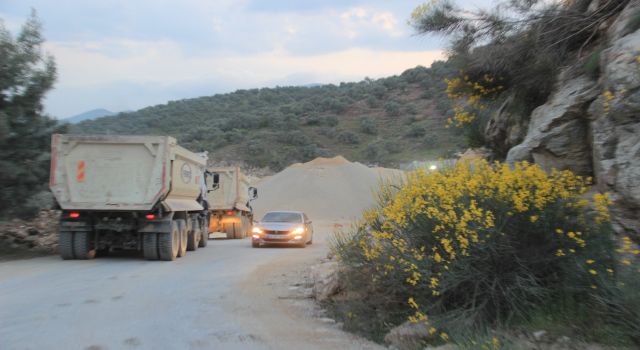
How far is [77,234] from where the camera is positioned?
47.7 feet

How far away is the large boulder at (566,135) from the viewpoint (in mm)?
7637

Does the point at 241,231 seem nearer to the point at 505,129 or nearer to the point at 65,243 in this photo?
the point at 65,243

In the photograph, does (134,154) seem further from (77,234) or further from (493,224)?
(493,224)

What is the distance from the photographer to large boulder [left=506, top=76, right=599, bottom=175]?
7.64 m

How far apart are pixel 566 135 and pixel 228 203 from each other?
67.2 ft

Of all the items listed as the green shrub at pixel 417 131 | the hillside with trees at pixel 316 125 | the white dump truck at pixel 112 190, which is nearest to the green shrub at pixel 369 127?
the hillside with trees at pixel 316 125

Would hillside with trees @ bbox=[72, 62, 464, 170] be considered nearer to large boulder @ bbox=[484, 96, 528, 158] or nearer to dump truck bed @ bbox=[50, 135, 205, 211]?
dump truck bed @ bbox=[50, 135, 205, 211]

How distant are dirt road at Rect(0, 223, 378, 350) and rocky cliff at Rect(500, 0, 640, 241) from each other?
10.1ft

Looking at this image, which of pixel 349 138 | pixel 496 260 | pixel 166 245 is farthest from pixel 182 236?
pixel 349 138

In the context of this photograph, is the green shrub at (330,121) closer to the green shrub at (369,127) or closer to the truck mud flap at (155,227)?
the green shrub at (369,127)

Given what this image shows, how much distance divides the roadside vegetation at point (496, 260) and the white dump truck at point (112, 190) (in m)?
9.13

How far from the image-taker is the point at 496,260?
580 centimetres

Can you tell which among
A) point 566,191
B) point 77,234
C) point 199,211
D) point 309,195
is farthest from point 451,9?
point 309,195

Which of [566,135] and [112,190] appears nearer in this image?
[566,135]
